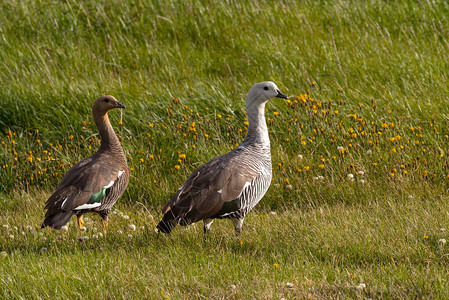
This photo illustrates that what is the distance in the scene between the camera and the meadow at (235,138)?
5.32 meters

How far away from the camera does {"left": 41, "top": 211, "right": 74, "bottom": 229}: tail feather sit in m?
6.03

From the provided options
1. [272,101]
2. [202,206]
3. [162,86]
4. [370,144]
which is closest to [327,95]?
[272,101]

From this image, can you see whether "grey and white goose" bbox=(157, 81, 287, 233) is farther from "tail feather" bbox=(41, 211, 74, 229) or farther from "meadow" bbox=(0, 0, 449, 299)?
"tail feather" bbox=(41, 211, 74, 229)

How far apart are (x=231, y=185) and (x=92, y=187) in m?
1.43

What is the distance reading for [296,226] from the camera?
629 centimetres

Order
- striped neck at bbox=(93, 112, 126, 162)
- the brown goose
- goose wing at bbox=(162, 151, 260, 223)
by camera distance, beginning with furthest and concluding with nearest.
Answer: striped neck at bbox=(93, 112, 126, 162), the brown goose, goose wing at bbox=(162, 151, 260, 223)

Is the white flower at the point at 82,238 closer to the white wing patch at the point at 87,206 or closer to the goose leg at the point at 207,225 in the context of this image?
the white wing patch at the point at 87,206

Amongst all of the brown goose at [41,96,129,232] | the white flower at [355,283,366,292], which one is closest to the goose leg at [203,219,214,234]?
the brown goose at [41,96,129,232]

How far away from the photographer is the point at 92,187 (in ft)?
21.0

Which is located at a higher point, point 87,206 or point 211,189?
point 211,189

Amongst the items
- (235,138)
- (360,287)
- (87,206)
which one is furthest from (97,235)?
(235,138)

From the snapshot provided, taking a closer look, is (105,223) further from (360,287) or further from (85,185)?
(360,287)

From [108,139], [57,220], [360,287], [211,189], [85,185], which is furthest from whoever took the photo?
[108,139]

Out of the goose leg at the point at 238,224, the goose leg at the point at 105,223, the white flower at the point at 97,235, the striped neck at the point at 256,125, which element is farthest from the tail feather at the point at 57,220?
the striped neck at the point at 256,125
